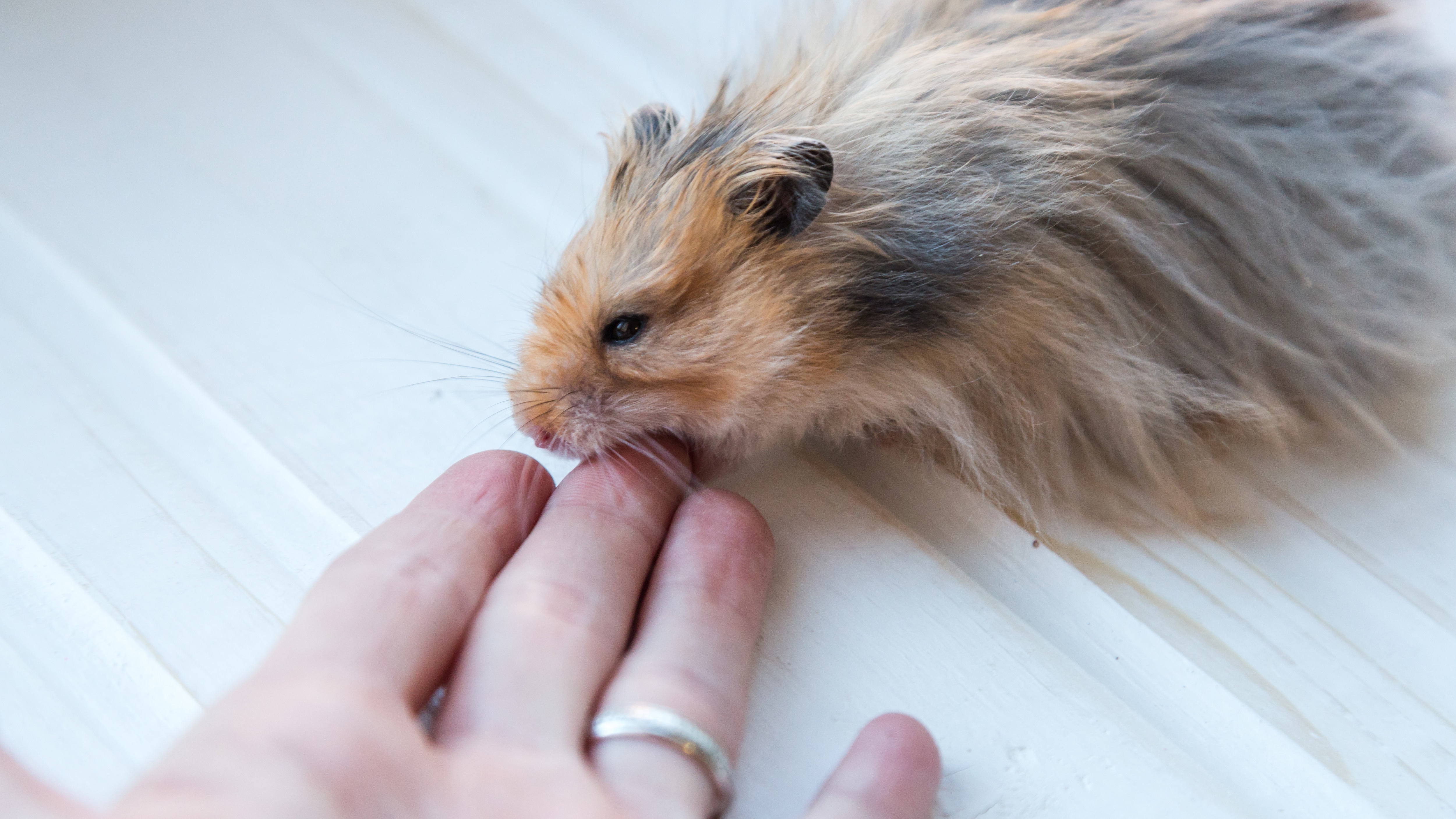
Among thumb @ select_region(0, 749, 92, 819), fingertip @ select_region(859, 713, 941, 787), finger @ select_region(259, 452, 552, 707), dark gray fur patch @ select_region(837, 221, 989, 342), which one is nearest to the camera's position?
thumb @ select_region(0, 749, 92, 819)

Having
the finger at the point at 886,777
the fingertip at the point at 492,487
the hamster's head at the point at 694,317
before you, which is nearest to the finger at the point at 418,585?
the fingertip at the point at 492,487

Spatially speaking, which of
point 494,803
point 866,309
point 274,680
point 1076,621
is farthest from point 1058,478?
point 274,680

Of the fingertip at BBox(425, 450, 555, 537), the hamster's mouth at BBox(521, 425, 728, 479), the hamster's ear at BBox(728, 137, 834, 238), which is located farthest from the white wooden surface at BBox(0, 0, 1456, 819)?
the hamster's ear at BBox(728, 137, 834, 238)

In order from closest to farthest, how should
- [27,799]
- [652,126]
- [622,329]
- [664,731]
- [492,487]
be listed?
[27,799] → [664,731] → [492,487] → [622,329] → [652,126]

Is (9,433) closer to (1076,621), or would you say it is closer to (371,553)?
(371,553)

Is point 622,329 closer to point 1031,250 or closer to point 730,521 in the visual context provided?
point 730,521

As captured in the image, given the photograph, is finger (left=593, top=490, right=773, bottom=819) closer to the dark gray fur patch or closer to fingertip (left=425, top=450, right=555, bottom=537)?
fingertip (left=425, top=450, right=555, bottom=537)

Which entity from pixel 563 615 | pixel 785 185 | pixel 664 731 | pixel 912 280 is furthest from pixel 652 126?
pixel 664 731
